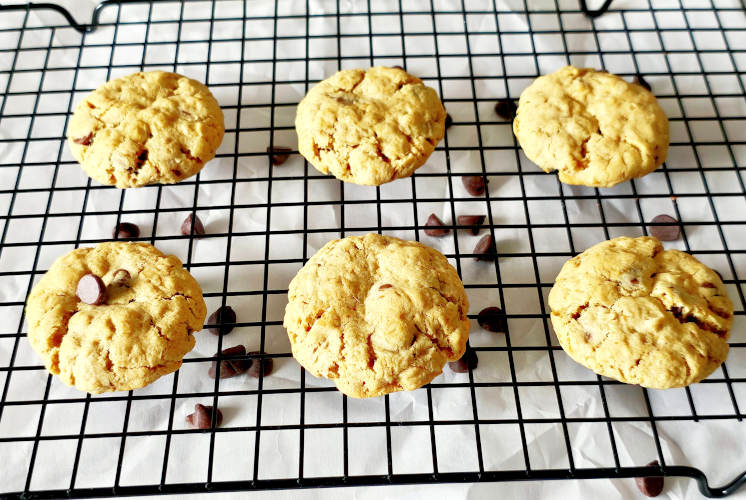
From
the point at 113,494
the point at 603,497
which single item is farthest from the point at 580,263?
the point at 113,494

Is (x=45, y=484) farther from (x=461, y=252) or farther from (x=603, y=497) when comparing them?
(x=603, y=497)

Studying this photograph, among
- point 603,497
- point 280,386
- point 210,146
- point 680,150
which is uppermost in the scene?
point 210,146

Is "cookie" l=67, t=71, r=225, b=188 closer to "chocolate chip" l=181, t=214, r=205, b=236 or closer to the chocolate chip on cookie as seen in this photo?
"chocolate chip" l=181, t=214, r=205, b=236

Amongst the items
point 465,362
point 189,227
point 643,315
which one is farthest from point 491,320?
point 189,227

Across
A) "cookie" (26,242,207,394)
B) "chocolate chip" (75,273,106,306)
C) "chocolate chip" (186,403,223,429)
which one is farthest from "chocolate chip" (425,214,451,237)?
"chocolate chip" (75,273,106,306)

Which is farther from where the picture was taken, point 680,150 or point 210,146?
point 680,150
